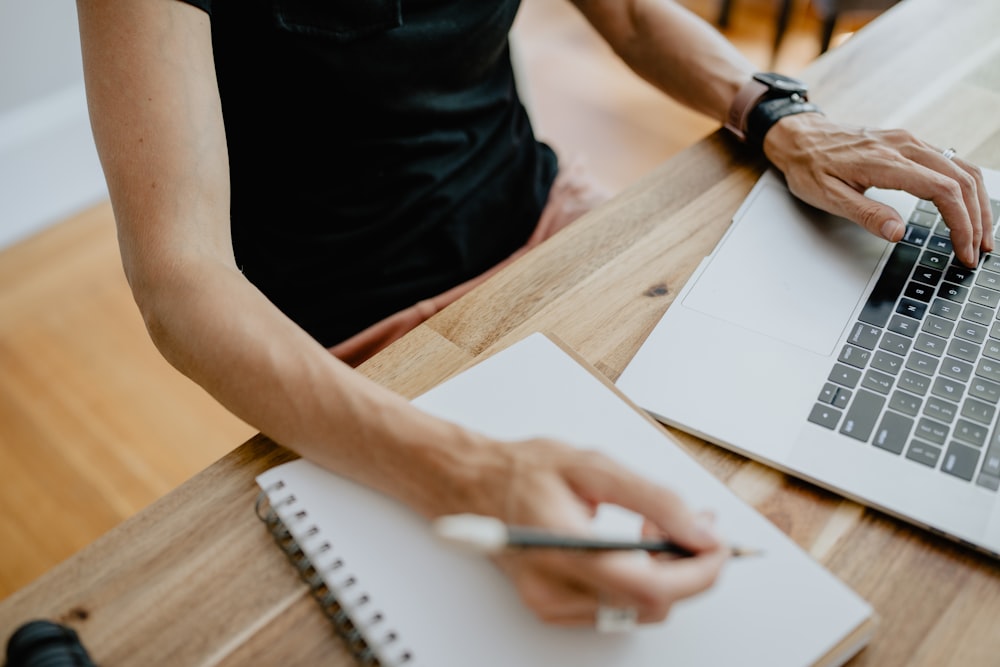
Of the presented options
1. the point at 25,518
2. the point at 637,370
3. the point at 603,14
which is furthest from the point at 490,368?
the point at 25,518

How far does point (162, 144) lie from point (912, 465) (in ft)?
2.04

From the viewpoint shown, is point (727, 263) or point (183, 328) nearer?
point (183, 328)

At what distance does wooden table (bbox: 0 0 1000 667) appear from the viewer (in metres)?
0.49

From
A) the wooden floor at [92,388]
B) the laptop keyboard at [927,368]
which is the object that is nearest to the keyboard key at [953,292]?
the laptop keyboard at [927,368]

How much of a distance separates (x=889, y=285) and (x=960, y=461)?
0.19 metres

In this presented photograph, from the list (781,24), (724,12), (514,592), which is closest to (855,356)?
(514,592)

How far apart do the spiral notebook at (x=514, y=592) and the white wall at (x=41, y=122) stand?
1.70 meters

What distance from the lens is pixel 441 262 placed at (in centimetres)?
94

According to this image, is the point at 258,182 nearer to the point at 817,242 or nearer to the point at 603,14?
the point at 603,14

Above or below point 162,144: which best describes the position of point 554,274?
below

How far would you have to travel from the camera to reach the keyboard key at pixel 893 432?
56 centimetres

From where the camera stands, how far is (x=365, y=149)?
0.86m

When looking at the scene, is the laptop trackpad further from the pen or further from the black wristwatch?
the pen

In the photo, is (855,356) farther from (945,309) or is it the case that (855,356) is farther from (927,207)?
(927,207)
